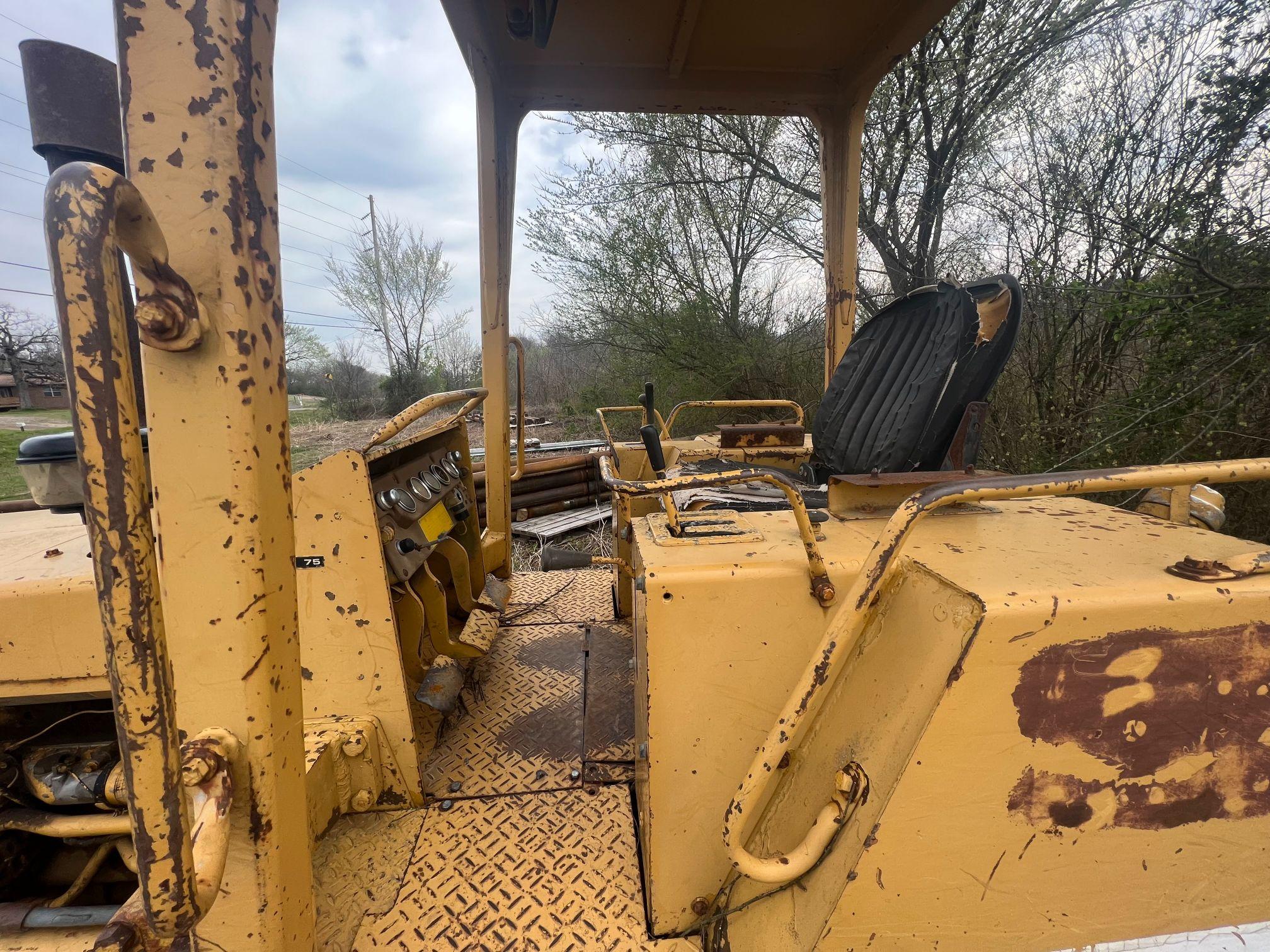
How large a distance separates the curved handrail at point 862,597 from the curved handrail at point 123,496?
0.72 meters

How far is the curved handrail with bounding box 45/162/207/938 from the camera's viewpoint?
1.79 ft

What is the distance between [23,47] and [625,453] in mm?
2468

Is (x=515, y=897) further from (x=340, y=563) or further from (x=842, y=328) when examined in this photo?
(x=842, y=328)

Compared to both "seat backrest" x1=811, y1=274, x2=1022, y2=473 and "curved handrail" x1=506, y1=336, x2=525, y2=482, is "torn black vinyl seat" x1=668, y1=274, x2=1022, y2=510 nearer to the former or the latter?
"seat backrest" x1=811, y1=274, x2=1022, y2=473

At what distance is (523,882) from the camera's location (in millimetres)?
1357

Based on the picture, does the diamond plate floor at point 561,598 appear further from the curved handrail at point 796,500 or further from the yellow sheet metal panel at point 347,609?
the curved handrail at point 796,500

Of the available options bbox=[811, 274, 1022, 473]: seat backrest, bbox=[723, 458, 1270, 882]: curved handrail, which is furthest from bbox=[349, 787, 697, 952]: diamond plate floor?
bbox=[811, 274, 1022, 473]: seat backrest

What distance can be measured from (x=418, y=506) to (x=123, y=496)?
136 cm

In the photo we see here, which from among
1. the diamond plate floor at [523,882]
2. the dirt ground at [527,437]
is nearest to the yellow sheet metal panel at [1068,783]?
the diamond plate floor at [523,882]

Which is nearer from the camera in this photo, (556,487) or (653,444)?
(653,444)

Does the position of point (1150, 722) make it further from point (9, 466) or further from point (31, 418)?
point (31, 418)

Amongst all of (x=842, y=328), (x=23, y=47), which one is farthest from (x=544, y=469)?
(x=23, y=47)

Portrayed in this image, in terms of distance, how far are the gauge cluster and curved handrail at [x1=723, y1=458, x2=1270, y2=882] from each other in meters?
1.11

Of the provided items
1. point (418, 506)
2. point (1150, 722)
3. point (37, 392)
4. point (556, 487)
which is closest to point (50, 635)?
point (418, 506)
